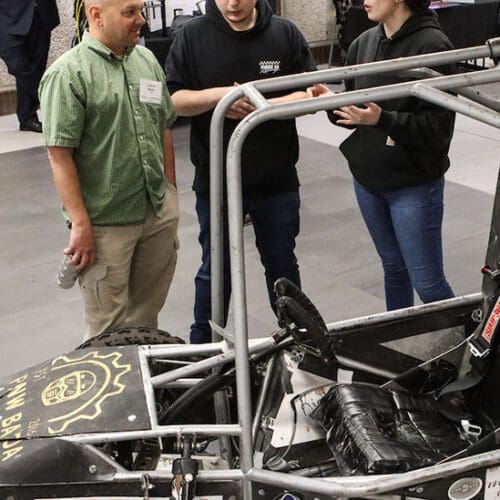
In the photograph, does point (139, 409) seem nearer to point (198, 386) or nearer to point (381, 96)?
point (198, 386)

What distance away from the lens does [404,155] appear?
3.06 metres

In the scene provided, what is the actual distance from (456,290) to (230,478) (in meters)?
2.31

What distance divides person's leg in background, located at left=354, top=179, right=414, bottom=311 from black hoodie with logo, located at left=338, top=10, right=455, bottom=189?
8 centimetres

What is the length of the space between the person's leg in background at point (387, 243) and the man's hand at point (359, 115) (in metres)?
0.50

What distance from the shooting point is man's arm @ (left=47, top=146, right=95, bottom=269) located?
288cm

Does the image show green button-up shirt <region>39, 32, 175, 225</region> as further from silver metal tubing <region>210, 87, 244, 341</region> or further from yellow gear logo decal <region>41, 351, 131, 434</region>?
yellow gear logo decal <region>41, 351, 131, 434</region>

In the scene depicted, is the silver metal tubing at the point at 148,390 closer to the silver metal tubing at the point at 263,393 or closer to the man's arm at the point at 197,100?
the silver metal tubing at the point at 263,393

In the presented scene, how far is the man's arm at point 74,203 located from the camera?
2875 mm

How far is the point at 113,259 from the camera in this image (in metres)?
3.08

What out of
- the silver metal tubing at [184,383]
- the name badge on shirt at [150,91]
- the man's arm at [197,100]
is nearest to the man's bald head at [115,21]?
the name badge on shirt at [150,91]

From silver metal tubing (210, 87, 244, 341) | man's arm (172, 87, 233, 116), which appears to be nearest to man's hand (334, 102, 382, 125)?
silver metal tubing (210, 87, 244, 341)

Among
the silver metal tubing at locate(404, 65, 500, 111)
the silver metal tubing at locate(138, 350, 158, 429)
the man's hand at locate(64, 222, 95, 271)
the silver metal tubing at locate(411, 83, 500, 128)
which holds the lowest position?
the silver metal tubing at locate(138, 350, 158, 429)

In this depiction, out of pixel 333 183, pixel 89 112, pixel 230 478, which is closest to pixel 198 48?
pixel 89 112

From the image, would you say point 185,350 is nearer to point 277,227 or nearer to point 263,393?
point 263,393
